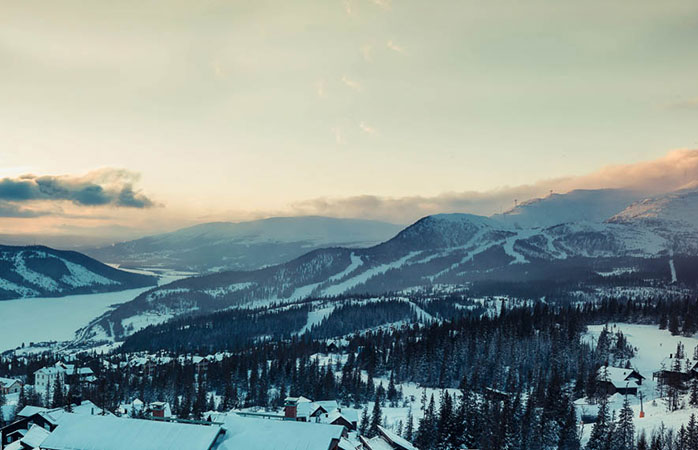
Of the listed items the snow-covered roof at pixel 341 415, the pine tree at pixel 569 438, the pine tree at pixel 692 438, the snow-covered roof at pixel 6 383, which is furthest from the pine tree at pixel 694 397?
the snow-covered roof at pixel 6 383

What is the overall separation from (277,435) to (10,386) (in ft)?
338

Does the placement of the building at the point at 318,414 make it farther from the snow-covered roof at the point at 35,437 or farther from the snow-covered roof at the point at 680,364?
the snow-covered roof at the point at 680,364

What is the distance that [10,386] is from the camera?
126375mm

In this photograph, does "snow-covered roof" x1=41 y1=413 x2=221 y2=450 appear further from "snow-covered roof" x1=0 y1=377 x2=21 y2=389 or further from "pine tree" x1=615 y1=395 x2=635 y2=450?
"snow-covered roof" x1=0 y1=377 x2=21 y2=389

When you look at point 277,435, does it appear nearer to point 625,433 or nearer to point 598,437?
point 598,437

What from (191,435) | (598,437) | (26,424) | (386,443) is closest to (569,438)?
(598,437)

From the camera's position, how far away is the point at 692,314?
16238 centimetres

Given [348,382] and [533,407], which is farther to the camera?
[348,382]

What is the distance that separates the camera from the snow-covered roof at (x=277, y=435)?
184 feet

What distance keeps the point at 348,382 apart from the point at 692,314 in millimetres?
113896

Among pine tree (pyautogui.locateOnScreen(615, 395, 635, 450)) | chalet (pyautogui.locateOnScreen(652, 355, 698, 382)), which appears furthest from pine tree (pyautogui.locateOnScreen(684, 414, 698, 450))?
chalet (pyautogui.locateOnScreen(652, 355, 698, 382))

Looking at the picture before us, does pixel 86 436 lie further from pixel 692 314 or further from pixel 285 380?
pixel 692 314

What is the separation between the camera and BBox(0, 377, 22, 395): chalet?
124075 millimetres

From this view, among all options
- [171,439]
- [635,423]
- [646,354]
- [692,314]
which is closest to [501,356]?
[646,354]
